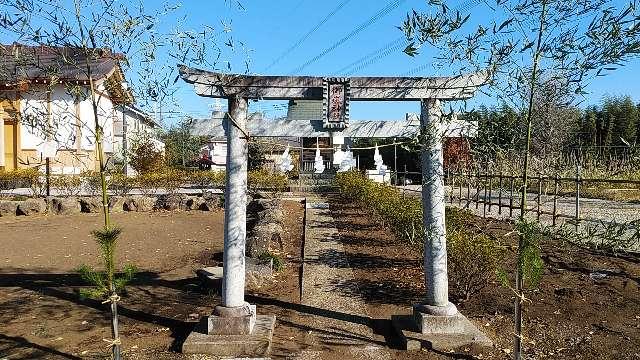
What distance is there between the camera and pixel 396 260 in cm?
834

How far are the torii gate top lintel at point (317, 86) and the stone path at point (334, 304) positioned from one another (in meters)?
2.17

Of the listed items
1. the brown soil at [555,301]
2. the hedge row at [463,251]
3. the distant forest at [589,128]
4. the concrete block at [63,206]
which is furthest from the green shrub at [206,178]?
the hedge row at [463,251]

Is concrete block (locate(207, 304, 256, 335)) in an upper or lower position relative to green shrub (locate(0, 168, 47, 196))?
lower

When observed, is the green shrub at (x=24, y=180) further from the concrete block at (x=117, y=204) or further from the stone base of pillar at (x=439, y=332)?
the stone base of pillar at (x=439, y=332)

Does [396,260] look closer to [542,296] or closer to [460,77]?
[542,296]

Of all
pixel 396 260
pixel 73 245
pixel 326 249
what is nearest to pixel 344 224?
pixel 326 249

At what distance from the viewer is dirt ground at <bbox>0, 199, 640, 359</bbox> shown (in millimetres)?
4602

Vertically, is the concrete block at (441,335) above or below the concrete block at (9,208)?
below

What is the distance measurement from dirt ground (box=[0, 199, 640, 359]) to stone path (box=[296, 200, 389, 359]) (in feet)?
0.27

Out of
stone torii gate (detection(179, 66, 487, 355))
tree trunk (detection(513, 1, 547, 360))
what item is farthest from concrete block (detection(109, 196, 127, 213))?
tree trunk (detection(513, 1, 547, 360))

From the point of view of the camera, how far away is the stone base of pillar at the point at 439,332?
4520 millimetres

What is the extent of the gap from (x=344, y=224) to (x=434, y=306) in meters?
7.49

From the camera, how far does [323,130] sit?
4914mm

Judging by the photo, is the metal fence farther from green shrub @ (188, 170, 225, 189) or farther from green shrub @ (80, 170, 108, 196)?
green shrub @ (80, 170, 108, 196)
